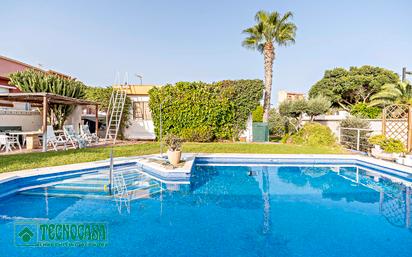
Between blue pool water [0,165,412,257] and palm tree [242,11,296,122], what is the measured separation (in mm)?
9325

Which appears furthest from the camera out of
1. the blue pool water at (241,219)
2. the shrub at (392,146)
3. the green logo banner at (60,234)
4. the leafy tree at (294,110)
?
the leafy tree at (294,110)

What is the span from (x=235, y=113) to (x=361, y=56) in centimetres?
1983

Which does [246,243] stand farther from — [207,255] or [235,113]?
[235,113]

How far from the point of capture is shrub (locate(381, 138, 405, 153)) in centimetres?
912

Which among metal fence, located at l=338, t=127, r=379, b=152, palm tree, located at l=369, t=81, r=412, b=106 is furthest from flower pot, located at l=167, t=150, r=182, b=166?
palm tree, located at l=369, t=81, r=412, b=106

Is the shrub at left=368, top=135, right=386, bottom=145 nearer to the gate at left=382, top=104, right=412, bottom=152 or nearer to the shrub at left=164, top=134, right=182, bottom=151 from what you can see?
the gate at left=382, top=104, right=412, bottom=152

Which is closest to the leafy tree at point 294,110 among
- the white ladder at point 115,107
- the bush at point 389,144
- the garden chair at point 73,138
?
the bush at point 389,144

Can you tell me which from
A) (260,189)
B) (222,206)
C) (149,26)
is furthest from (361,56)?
(222,206)

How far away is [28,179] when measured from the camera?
6137 mm

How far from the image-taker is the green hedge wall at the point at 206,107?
45.9ft

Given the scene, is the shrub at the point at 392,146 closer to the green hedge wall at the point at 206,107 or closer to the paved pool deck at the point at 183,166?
the paved pool deck at the point at 183,166

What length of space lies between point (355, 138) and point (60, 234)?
13.2 metres

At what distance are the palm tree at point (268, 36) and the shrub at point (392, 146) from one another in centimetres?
650

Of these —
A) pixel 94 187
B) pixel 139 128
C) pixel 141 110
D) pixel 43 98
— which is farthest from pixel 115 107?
pixel 94 187
